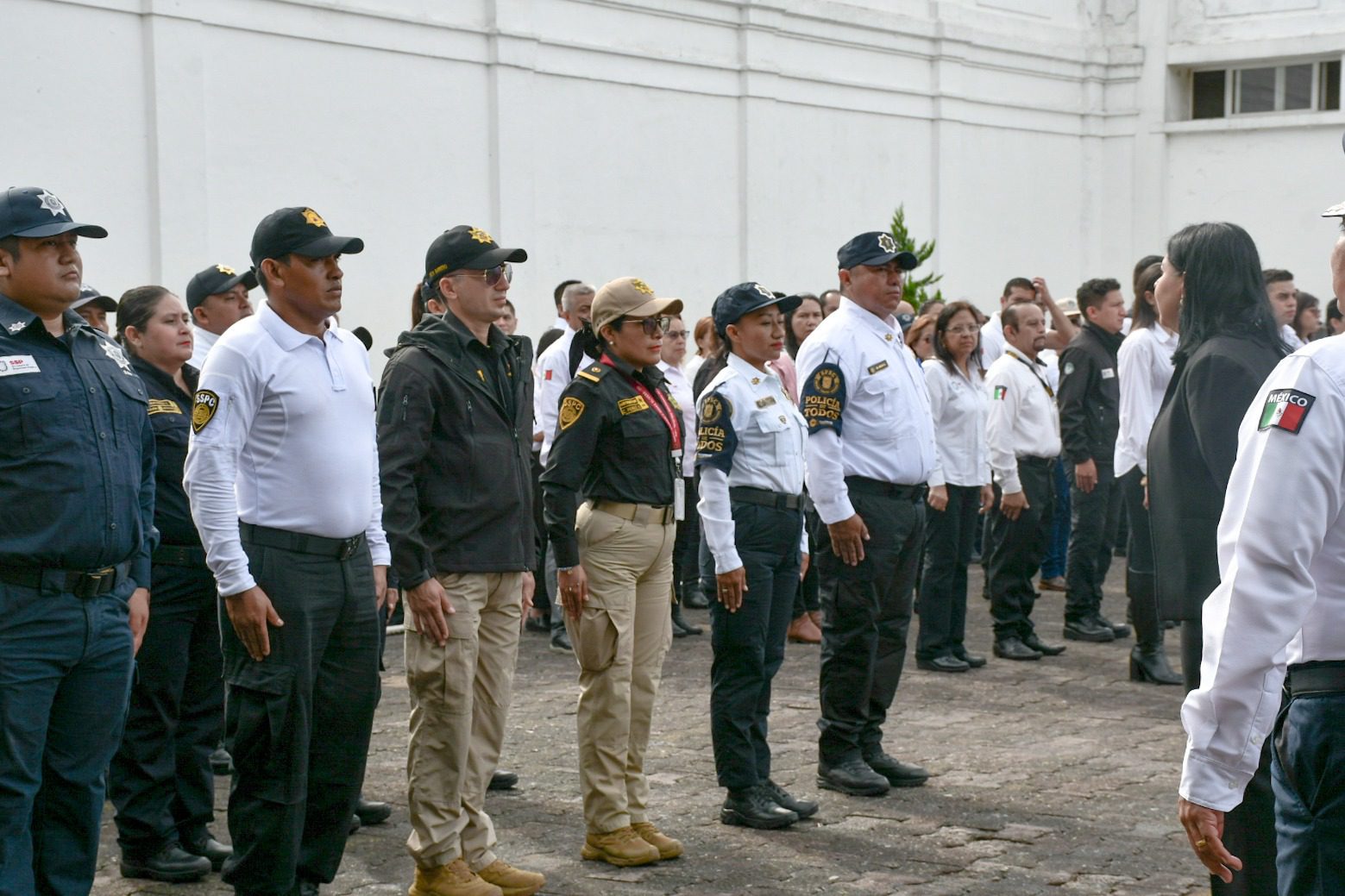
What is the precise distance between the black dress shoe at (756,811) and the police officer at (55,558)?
246 cm

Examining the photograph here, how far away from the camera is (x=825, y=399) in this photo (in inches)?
255

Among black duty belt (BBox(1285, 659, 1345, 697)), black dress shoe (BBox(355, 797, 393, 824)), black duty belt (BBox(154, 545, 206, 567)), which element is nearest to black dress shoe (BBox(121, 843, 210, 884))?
black dress shoe (BBox(355, 797, 393, 824))

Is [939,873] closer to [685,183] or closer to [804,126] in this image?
[685,183]

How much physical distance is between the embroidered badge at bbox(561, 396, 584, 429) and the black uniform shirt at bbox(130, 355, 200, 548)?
4.51 ft

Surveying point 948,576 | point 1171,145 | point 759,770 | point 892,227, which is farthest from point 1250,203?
point 759,770

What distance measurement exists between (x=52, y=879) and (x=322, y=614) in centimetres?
98

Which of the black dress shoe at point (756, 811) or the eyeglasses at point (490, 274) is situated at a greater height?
the eyeglasses at point (490, 274)

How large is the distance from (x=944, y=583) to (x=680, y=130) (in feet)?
30.0

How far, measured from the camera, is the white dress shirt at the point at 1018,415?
976 centimetres

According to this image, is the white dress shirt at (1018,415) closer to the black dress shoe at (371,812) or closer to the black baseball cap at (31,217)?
the black dress shoe at (371,812)

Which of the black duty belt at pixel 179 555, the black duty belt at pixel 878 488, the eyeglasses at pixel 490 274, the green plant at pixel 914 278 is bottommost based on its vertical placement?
the black duty belt at pixel 179 555

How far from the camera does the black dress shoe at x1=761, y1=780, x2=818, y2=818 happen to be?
5941mm

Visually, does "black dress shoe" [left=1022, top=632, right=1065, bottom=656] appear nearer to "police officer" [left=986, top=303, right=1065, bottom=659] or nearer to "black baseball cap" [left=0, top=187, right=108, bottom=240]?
"police officer" [left=986, top=303, right=1065, bottom=659]

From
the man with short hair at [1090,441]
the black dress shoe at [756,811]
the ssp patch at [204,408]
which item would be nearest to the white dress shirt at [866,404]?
the black dress shoe at [756,811]
